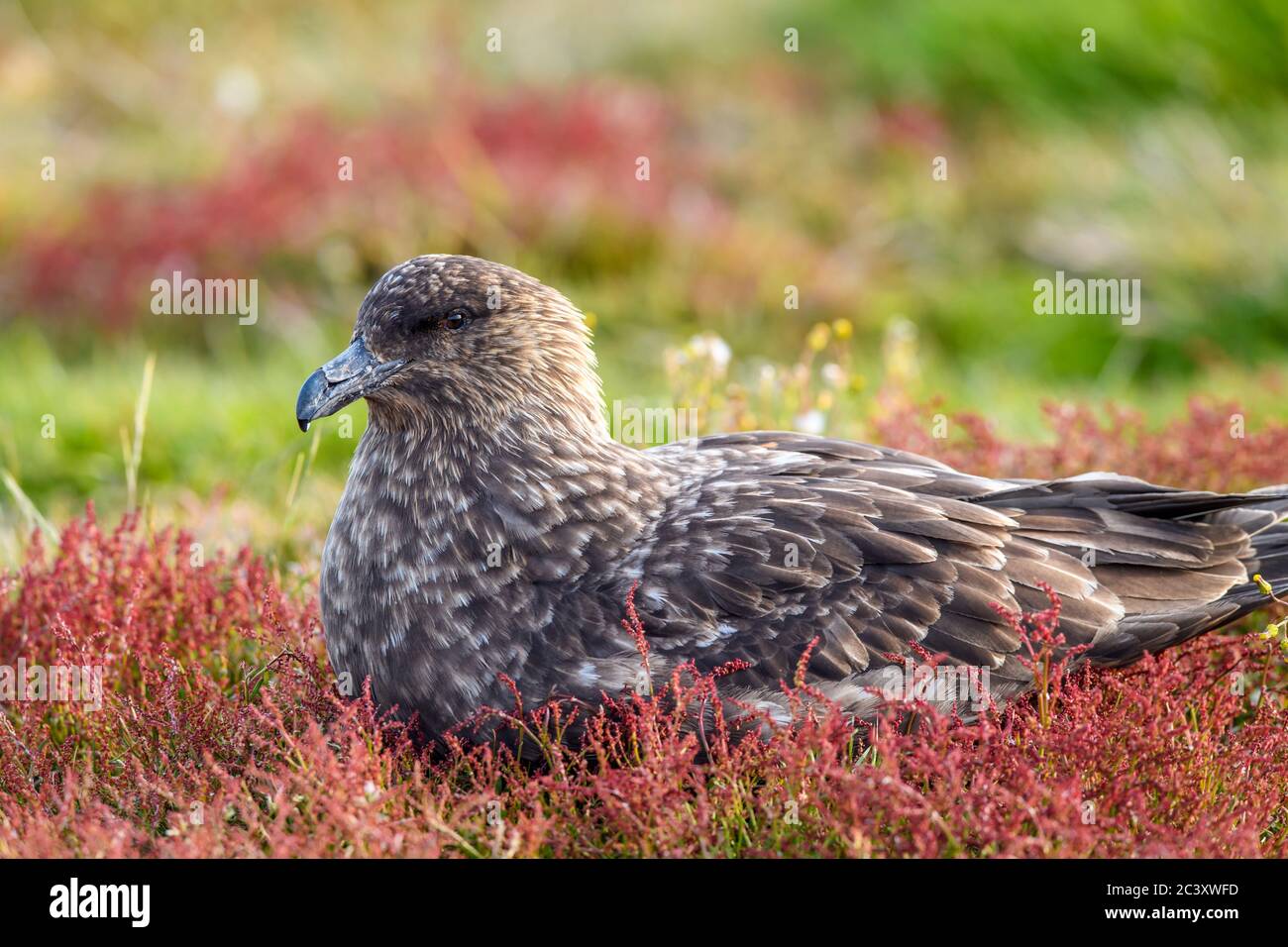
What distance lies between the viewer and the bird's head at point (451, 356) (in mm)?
4172

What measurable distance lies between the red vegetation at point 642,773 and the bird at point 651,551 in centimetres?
12

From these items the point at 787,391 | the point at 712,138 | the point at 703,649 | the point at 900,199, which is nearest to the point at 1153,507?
the point at 703,649

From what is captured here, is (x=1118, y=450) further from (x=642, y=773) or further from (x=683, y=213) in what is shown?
(x=683, y=213)

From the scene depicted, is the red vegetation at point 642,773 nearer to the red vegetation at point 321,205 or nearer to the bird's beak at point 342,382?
the bird's beak at point 342,382

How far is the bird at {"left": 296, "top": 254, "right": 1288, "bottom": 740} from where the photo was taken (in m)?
3.91

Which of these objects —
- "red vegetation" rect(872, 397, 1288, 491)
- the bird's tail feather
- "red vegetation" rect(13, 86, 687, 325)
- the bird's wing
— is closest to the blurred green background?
"red vegetation" rect(13, 86, 687, 325)

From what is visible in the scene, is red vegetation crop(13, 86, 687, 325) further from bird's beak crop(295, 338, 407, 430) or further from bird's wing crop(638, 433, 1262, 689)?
bird's wing crop(638, 433, 1262, 689)

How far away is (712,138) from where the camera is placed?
11617mm

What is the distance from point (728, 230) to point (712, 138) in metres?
2.36

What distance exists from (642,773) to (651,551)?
74 cm

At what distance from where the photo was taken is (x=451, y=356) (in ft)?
13.8

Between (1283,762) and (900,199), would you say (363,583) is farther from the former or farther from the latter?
(900,199)

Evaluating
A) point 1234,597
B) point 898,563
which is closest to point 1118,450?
point 1234,597

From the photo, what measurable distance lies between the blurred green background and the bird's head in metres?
1.54
